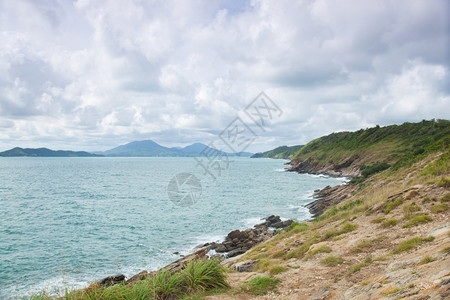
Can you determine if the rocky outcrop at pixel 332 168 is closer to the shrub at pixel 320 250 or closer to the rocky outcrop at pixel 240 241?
the rocky outcrop at pixel 240 241

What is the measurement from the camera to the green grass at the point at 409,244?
9.92 metres

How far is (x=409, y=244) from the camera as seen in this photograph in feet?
33.1

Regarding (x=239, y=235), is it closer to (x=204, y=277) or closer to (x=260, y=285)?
(x=260, y=285)

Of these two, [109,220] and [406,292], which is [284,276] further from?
[109,220]

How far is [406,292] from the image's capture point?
219 inches

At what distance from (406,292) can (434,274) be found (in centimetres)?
102

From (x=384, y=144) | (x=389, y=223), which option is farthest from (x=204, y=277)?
(x=384, y=144)

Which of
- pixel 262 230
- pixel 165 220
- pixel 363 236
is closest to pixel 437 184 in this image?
pixel 363 236

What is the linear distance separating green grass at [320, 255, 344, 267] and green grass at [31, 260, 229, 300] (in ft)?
13.7

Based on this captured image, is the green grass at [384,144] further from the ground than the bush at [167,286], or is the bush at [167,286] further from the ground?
the green grass at [384,144]

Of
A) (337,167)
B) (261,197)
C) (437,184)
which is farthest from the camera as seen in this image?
(337,167)

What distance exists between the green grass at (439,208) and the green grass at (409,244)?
3677 mm

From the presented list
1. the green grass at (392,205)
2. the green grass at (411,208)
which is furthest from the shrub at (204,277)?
the green grass at (392,205)

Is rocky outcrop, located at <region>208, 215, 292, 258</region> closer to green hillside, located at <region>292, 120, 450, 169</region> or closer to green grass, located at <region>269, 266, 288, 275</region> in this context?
green grass, located at <region>269, 266, 288, 275</region>
